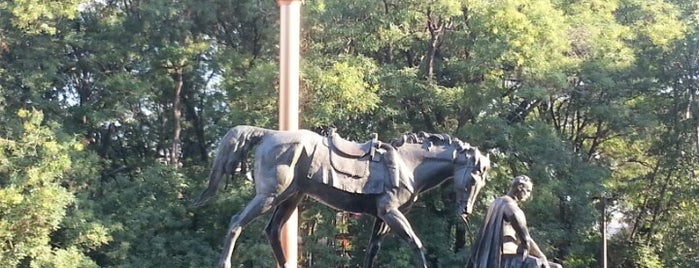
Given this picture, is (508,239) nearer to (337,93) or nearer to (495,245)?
(495,245)

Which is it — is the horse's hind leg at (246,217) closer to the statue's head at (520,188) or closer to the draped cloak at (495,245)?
the draped cloak at (495,245)

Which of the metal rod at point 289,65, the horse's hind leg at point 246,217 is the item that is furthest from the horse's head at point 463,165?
the metal rod at point 289,65

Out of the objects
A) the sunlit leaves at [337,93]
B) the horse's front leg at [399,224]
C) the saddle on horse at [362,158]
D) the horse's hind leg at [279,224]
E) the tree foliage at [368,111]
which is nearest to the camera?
the horse's front leg at [399,224]

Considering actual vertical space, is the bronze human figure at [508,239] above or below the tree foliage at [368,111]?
below

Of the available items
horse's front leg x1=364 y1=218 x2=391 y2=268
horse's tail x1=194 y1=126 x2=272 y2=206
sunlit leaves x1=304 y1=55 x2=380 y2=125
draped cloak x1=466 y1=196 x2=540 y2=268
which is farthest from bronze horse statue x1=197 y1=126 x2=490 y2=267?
sunlit leaves x1=304 y1=55 x2=380 y2=125

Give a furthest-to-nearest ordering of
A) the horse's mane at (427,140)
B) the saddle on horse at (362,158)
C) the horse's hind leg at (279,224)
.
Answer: the horse's hind leg at (279,224) < the horse's mane at (427,140) < the saddle on horse at (362,158)

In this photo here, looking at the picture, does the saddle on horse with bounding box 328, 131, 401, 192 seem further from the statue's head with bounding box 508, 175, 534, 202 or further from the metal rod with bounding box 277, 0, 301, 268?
the metal rod with bounding box 277, 0, 301, 268

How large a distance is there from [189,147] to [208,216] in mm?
3061

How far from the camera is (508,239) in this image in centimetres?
913

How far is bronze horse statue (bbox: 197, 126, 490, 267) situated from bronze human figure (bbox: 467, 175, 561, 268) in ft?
1.16

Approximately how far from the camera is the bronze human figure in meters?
8.87

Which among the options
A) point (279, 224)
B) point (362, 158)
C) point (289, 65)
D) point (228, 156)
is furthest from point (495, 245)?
point (289, 65)

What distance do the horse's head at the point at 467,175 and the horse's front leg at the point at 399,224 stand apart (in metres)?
0.57

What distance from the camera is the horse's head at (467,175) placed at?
30.4ft
